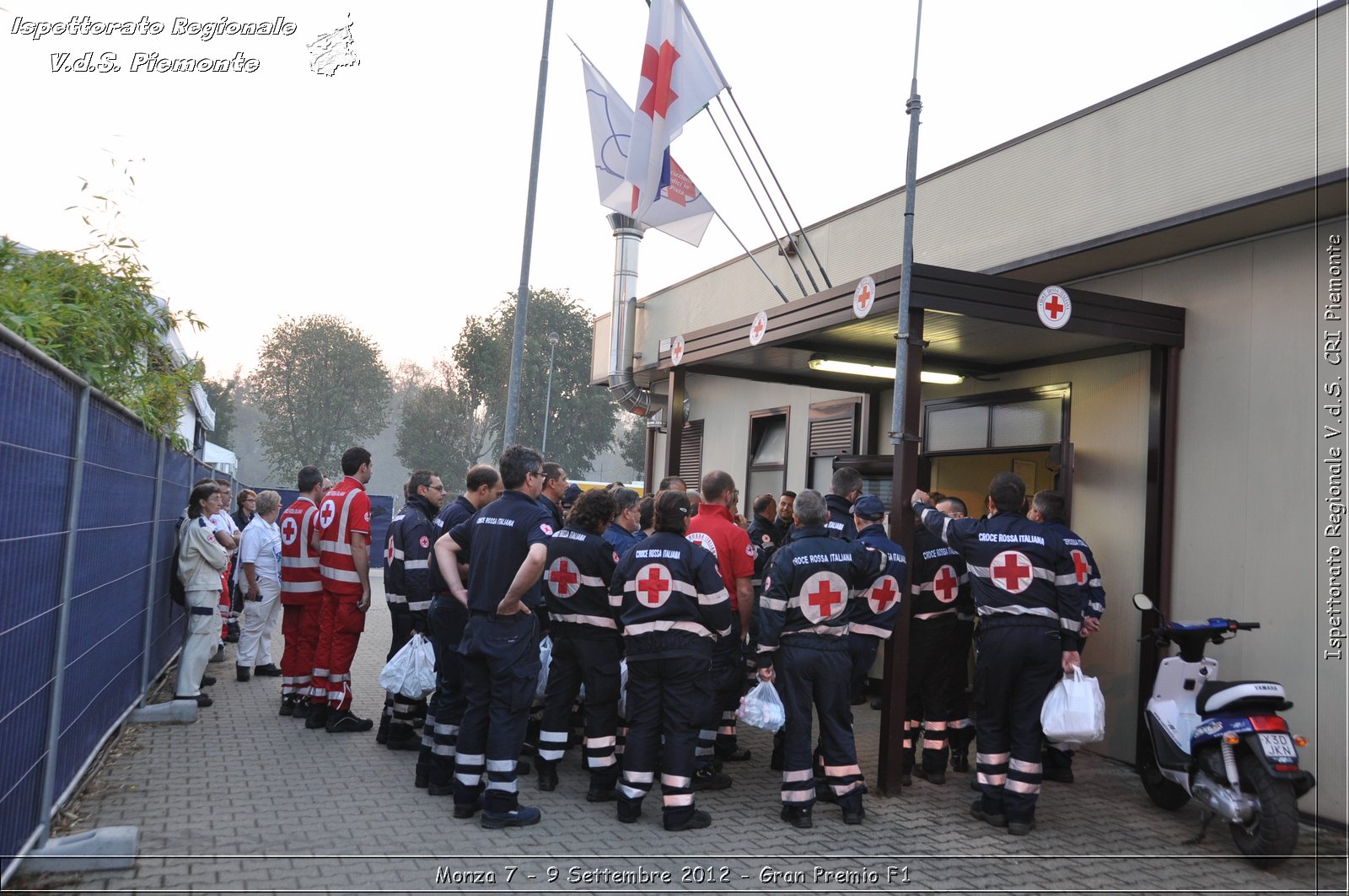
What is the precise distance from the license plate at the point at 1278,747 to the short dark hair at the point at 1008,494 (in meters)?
1.83

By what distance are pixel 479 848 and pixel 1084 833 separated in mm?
3576

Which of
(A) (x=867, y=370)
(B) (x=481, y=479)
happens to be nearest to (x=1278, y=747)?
(B) (x=481, y=479)

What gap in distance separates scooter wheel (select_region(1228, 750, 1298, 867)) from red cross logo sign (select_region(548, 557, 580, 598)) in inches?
155

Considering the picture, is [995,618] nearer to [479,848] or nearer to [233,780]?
[479,848]

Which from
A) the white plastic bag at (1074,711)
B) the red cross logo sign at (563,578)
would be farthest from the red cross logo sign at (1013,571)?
the red cross logo sign at (563,578)

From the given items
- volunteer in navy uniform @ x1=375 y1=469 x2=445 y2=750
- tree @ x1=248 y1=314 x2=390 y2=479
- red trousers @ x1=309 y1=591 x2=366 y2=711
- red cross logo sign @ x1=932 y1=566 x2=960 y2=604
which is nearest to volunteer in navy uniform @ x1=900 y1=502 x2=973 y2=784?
red cross logo sign @ x1=932 y1=566 x2=960 y2=604

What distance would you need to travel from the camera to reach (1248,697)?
207 inches

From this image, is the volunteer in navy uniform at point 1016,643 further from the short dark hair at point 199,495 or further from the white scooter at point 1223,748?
the short dark hair at point 199,495

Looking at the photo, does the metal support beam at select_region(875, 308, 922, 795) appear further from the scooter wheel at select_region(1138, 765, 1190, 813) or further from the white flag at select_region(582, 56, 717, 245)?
the white flag at select_region(582, 56, 717, 245)

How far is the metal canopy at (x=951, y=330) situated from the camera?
651 cm

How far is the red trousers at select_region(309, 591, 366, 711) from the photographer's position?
7.34 metres

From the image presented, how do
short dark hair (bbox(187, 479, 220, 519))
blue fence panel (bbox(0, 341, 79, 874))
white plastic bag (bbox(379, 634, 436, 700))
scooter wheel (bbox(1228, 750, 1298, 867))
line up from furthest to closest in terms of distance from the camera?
1. short dark hair (bbox(187, 479, 220, 519))
2. white plastic bag (bbox(379, 634, 436, 700))
3. scooter wheel (bbox(1228, 750, 1298, 867))
4. blue fence panel (bbox(0, 341, 79, 874))

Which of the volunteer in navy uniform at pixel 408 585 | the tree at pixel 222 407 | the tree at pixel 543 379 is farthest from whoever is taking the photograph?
the tree at pixel 222 407

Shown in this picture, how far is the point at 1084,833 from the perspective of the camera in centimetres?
568
